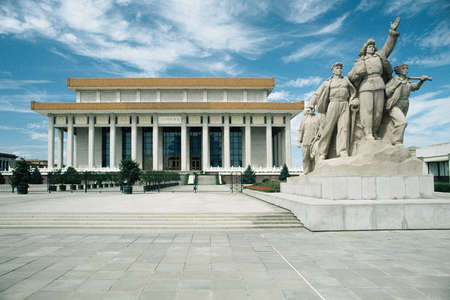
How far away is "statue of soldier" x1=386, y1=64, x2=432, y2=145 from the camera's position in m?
9.94

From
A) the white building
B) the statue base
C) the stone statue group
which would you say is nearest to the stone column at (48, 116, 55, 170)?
the statue base

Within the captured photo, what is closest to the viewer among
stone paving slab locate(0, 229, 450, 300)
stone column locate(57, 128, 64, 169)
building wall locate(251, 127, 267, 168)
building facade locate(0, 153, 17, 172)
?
stone paving slab locate(0, 229, 450, 300)

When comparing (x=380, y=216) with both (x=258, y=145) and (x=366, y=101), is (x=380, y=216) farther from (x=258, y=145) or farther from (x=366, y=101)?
(x=258, y=145)

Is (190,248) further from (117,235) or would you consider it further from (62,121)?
(62,121)

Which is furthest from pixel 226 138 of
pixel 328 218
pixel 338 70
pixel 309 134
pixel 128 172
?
pixel 328 218

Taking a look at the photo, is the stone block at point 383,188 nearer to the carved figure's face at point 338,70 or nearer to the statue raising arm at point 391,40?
the carved figure's face at point 338,70

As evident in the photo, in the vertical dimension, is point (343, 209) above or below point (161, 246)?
above

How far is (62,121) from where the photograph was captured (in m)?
50.8

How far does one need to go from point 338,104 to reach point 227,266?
775 cm

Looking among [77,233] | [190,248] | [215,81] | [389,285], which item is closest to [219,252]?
[190,248]

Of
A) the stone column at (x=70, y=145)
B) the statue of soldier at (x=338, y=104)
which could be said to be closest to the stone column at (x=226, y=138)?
the stone column at (x=70, y=145)

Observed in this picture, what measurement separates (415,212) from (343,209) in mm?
2104

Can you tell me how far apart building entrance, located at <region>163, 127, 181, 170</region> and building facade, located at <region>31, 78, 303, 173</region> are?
7.5 inches

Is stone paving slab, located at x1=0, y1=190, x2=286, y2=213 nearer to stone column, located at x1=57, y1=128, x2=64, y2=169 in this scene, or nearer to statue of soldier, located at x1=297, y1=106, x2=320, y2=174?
statue of soldier, located at x1=297, y1=106, x2=320, y2=174
